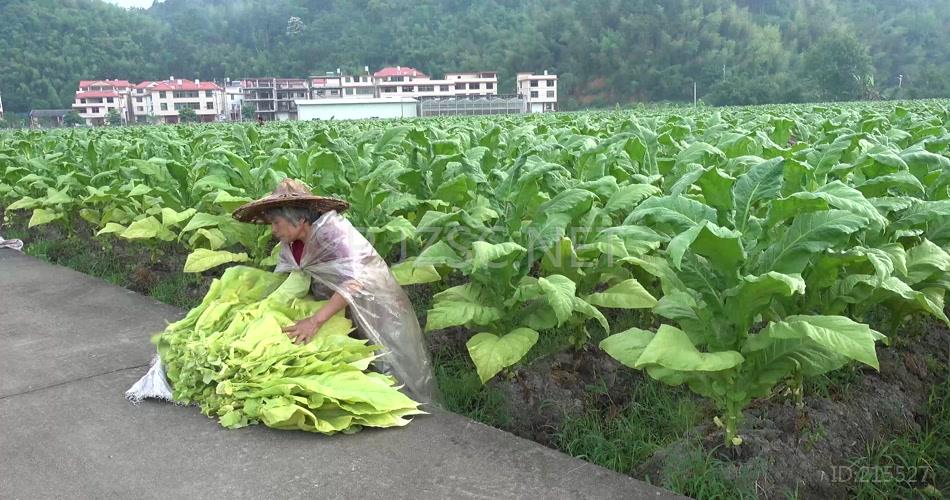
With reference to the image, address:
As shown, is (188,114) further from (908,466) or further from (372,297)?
(908,466)

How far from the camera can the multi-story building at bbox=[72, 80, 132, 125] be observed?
83.2 m

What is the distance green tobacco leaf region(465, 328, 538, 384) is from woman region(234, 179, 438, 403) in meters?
0.44

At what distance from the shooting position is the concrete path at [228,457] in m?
2.72

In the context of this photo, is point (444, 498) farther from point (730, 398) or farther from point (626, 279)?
point (626, 279)

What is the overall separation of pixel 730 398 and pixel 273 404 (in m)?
1.77

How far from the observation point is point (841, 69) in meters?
72.6

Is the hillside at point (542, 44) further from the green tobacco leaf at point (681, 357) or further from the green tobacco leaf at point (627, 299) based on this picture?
the green tobacco leaf at point (681, 357)

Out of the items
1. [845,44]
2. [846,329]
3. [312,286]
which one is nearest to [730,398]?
[846,329]

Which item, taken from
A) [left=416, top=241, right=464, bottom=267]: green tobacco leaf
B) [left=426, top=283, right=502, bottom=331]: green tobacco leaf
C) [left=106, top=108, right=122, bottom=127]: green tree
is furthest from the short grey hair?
[left=106, top=108, right=122, bottom=127]: green tree

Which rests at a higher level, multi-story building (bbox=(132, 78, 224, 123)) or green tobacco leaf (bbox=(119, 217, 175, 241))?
multi-story building (bbox=(132, 78, 224, 123))

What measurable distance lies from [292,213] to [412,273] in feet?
2.33

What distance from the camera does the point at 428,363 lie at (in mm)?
3750

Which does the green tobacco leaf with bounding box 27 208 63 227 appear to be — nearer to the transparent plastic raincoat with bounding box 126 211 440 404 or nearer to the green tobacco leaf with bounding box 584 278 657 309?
the transparent plastic raincoat with bounding box 126 211 440 404

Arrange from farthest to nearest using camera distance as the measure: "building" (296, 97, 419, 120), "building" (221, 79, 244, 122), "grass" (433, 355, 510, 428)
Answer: "building" (221, 79, 244, 122) → "building" (296, 97, 419, 120) → "grass" (433, 355, 510, 428)
